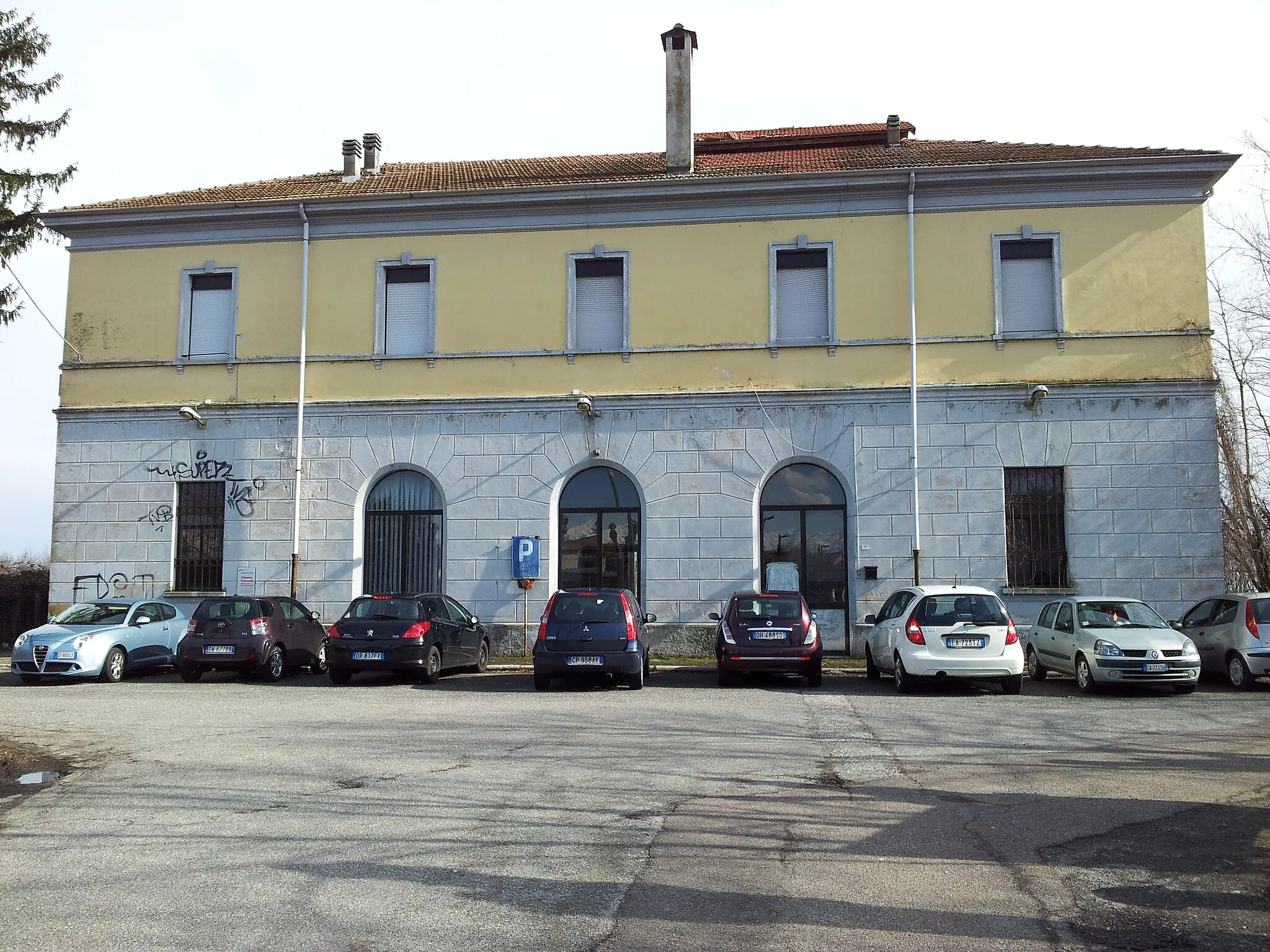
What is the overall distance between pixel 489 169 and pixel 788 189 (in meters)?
8.06

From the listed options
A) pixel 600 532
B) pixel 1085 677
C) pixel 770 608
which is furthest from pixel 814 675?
pixel 600 532

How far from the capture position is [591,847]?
6.71 metres

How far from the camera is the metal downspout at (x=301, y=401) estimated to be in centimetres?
2291

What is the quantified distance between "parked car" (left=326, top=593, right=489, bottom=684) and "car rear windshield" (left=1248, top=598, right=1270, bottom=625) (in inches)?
475

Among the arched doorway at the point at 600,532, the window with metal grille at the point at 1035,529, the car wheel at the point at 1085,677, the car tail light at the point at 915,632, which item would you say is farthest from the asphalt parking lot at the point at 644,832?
the arched doorway at the point at 600,532

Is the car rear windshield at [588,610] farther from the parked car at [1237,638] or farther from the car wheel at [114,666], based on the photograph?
the parked car at [1237,638]

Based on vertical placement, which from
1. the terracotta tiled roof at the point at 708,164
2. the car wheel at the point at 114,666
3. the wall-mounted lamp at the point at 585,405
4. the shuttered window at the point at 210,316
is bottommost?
the car wheel at the point at 114,666

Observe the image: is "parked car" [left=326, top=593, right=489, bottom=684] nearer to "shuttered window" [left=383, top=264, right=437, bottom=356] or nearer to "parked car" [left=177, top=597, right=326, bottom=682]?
"parked car" [left=177, top=597, right=326, bottom=682]

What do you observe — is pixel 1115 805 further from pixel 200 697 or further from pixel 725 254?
pixel 725 254

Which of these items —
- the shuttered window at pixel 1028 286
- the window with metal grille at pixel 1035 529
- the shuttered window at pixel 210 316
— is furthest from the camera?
the shuttered window at pixel 210 316

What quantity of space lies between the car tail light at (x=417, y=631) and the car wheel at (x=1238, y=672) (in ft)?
38.9

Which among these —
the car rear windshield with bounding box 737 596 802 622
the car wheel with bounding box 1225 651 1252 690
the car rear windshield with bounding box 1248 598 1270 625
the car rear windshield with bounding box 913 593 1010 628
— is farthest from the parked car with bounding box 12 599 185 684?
the car rear windshield with bounding box 1248 598 1270 625

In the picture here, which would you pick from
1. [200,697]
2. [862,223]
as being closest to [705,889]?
[200,697]

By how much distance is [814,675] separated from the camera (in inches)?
653
